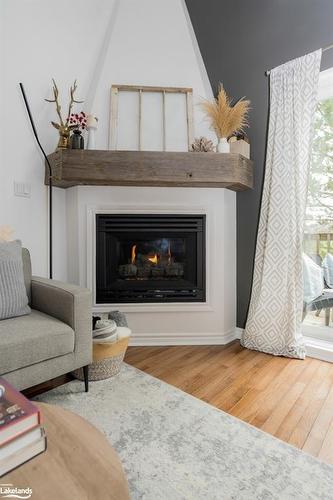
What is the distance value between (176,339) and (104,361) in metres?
0.77

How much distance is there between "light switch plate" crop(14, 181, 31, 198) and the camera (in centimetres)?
226

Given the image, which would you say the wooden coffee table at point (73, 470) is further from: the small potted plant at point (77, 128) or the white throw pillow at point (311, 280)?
the white throw pillow at point (311, 280)

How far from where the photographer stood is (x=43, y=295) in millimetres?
1770

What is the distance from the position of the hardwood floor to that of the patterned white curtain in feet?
0.65

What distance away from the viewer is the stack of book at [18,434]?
0.65m

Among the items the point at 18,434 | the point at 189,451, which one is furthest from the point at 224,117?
the point at 18,434

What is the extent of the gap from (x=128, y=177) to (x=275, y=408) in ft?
5.59

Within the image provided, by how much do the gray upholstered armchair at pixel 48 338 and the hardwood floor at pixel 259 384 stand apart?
615mm

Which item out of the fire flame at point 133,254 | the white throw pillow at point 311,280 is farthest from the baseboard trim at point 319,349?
the fire flame at point 133,254

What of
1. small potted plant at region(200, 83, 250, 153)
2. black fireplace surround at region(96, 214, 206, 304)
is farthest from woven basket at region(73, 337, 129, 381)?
small potted plant at region(200, 83, 250, 153)

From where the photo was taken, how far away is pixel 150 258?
2.53m

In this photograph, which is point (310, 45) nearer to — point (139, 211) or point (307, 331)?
point (139, 211)

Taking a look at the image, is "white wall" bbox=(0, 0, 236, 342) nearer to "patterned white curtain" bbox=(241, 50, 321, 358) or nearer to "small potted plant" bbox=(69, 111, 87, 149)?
"small potted plant" bbox=(69, 111, 87, 149)

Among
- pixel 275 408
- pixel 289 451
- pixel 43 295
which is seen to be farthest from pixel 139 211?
pixel 289 451
